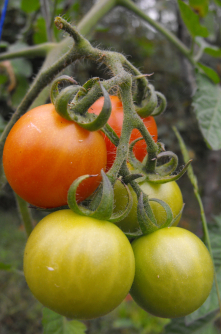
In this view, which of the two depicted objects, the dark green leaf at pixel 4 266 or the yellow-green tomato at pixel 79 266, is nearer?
the yellow-green tomato at pixel 79 266

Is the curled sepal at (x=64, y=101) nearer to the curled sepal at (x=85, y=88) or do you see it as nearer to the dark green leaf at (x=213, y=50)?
the curled sepal at (x=85, y=88)

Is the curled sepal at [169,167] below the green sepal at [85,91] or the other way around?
below

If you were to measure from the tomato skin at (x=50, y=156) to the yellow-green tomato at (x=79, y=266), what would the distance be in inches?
2.4

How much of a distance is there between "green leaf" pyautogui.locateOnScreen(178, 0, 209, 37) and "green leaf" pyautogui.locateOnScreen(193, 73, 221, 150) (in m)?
0.18

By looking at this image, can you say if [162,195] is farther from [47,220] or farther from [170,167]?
[47,220]

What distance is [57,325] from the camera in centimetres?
73

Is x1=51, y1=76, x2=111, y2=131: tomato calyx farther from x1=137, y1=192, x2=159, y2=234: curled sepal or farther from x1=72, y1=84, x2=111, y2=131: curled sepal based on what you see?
x1=137, y1=192, x2=159, y2=234: curled sepal

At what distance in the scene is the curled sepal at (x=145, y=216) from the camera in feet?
1.54

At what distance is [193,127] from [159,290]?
1941 mm

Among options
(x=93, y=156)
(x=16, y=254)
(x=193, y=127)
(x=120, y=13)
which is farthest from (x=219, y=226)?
(x=120, y=13)

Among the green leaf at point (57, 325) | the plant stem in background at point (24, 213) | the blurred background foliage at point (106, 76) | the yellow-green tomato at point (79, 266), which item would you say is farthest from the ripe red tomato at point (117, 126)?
the blurred background foliage at point (106, 76)

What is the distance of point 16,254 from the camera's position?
2072 millimetres

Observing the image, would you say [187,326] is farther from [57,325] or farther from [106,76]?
[106,76]

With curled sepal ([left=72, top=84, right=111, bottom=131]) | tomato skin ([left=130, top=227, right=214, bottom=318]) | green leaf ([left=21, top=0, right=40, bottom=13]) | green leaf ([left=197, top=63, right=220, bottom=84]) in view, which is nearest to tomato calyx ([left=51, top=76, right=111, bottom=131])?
curled sepal ([left=72, top=84, right=111, bottom=131])
